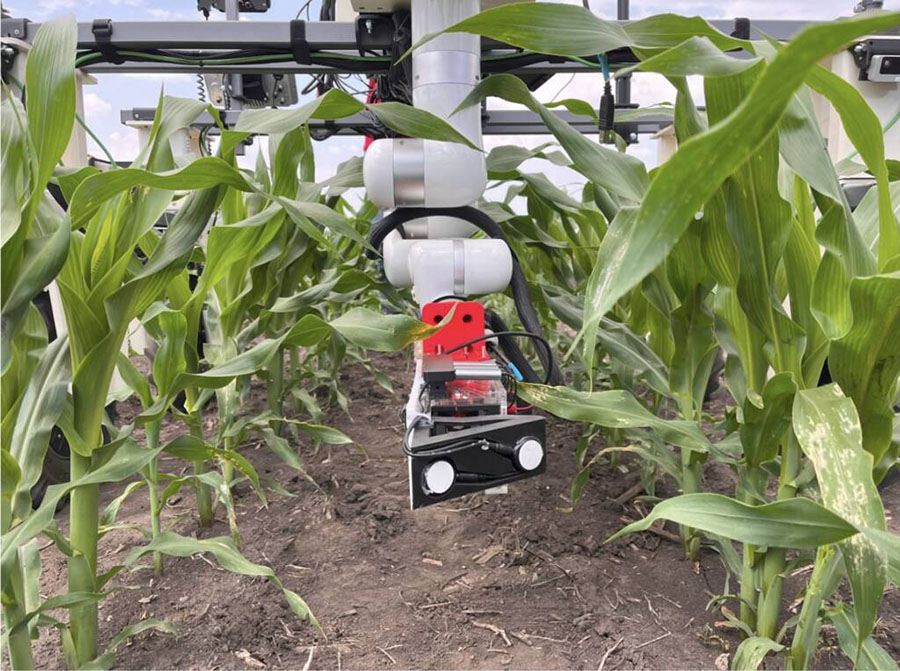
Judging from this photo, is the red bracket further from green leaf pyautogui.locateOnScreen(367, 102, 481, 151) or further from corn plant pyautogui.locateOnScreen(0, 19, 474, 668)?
green leaf pyautogui.locateOnScreen(367, 102, 481, 151)

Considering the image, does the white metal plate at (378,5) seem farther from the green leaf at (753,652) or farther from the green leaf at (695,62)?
the green leaf at (753,652)

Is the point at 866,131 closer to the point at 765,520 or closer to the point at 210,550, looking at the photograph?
the point at 765,520

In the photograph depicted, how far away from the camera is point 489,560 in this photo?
0.97 m

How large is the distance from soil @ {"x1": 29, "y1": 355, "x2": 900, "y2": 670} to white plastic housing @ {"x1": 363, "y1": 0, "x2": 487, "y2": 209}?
549mm

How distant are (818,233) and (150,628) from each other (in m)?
0.87

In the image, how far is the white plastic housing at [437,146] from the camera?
79 cm

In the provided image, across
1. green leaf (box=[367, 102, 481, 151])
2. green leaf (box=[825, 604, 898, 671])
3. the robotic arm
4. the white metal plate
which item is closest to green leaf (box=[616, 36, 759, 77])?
green leaf (box=[367, 102, 481, 151])

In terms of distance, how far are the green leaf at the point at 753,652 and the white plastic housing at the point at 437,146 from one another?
2.02 feet

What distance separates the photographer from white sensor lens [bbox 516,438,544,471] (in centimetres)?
65

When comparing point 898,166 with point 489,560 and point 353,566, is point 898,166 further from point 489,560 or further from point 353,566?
point 353,566

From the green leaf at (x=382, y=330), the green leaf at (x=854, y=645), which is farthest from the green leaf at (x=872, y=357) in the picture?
the green leaf at (x=382, y=330)

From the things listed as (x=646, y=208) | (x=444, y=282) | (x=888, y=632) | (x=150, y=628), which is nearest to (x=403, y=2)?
(x=444, y=282)

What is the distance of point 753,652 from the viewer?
647mm

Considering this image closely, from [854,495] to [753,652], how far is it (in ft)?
0.94
